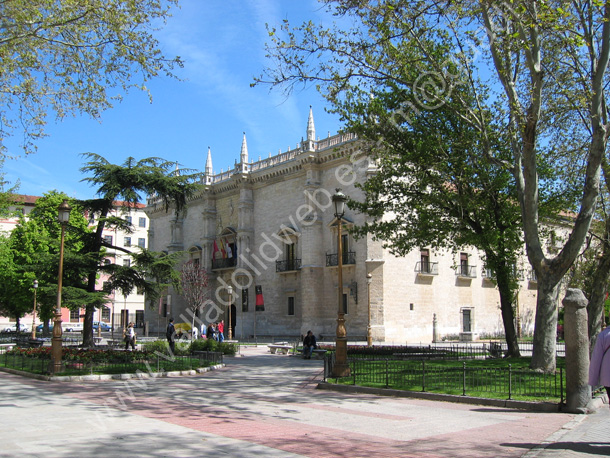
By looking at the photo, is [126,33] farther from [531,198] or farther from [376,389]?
[531,198]

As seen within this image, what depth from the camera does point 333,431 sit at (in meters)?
8.66

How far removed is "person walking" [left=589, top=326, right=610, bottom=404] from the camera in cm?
704

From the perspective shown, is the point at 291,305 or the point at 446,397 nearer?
the point at 446,397

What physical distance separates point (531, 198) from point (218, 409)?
10.4 m

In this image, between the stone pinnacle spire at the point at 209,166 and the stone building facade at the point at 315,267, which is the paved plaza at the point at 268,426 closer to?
the stone building facade at the point at 315,267

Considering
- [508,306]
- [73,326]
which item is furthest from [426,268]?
[73,326]

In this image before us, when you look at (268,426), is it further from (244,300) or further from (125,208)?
(244,300)

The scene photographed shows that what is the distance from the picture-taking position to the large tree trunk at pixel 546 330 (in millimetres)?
14945

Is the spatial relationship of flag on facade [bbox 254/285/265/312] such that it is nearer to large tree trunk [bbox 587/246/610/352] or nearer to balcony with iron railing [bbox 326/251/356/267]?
balcony with iron railing [bbox 326/251/356/267]

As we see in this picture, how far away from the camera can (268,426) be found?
907 cm

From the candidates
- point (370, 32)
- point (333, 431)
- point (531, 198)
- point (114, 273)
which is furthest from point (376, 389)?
point (114, 273)

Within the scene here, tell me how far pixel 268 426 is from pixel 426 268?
1210 inches

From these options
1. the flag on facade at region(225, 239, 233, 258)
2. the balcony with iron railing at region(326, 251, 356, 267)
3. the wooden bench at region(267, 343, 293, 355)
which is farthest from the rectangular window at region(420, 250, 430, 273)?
the flag on facade at region(225, 239, 233, 258)

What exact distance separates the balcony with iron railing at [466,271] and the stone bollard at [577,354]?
31.1 metres
